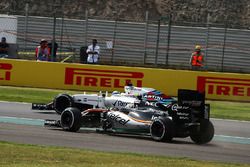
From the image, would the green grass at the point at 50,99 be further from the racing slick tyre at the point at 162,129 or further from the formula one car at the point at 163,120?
the racing slick tyre at the point at 162,129

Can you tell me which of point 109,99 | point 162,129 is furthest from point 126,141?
point 109,99

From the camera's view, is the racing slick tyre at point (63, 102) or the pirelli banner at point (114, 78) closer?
the racing slick tyre at point (63, 102)

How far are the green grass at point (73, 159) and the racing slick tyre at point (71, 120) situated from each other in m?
2.94

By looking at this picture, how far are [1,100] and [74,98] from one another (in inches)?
251

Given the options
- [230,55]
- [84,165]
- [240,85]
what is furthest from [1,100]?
[230,55]

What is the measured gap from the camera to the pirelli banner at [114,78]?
2502 cm

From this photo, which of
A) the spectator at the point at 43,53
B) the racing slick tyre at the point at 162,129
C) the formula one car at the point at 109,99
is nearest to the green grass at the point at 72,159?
the racing slick tyre at the point at 162,129

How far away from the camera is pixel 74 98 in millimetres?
16000

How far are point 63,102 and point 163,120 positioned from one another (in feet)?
11.5

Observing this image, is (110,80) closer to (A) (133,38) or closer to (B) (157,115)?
(A) (133,38)

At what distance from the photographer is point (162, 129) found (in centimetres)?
1351

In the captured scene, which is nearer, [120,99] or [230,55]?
[120,99]

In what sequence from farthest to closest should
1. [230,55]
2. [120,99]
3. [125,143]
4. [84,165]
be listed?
→ [230,55] < [120,99] < [125,143] < [84,165]

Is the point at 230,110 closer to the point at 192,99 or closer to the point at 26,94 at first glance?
the point at 26,94
